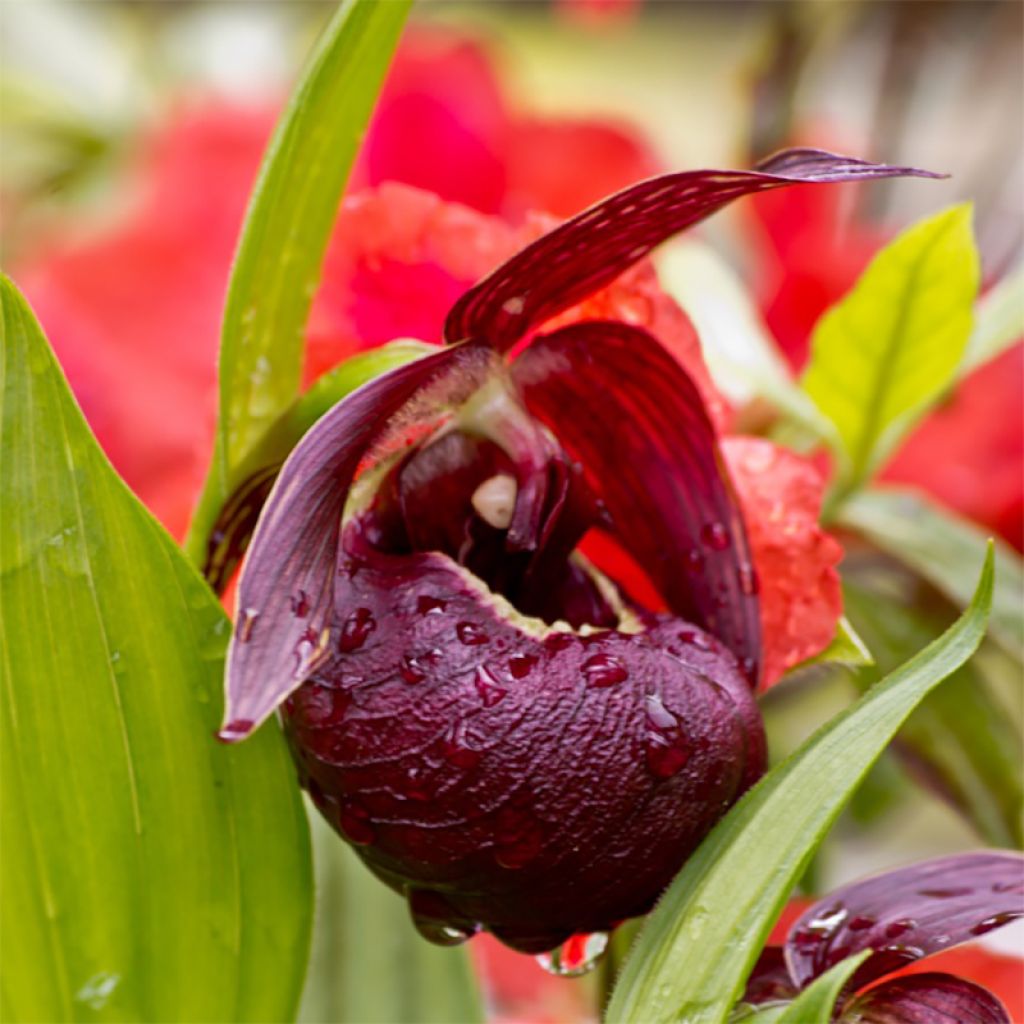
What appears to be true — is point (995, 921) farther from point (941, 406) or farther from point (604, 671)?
point (941, 406)

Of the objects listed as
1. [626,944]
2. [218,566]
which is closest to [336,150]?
[218,566]

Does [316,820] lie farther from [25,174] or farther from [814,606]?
[25,174]

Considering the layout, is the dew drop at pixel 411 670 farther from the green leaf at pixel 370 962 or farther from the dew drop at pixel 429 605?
the green leaf at pixel 370 962

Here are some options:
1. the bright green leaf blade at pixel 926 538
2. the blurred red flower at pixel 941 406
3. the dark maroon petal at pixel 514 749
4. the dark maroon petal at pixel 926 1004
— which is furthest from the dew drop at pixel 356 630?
the blurred red flower at pixel 941 406

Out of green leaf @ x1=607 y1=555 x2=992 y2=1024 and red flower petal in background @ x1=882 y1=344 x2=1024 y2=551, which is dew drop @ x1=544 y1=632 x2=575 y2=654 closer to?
green leaf @ x1=607 y1=555 x2=992 y2=1024

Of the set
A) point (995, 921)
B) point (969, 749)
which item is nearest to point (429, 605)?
point (995, 921)

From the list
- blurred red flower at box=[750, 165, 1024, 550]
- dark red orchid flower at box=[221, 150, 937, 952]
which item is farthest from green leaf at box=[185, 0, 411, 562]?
blurred red flower at box=[750, 165, 1024, 550]

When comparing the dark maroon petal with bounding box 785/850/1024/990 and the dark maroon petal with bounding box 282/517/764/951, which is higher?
the dark maroon petal with bounding box 282/517/764/951
